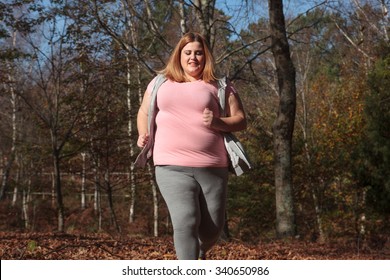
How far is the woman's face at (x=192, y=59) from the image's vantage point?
4.32 m

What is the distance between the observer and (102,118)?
17.9m

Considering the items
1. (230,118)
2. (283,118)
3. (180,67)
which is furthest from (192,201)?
(283,118)

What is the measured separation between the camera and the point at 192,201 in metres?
4.21

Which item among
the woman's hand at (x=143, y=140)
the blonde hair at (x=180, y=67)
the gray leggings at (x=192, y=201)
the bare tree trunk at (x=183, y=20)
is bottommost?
the gray leggings at (x=192, y=201)

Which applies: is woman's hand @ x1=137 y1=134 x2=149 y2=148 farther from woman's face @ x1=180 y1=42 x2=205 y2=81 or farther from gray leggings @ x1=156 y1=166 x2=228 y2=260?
woman's face @ x1=180 y1=42 x2=205 y2=81

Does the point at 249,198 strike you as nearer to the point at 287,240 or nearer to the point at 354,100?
the point at 354,100

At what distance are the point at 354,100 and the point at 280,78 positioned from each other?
15.0 metres

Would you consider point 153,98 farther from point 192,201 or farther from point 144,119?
point 192,201

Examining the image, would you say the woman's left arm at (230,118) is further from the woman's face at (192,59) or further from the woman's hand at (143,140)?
the woman's hand at (143,140)

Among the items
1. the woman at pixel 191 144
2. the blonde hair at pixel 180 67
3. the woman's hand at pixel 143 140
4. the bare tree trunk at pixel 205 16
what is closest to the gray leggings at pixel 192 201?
the woman at pixel 191 144

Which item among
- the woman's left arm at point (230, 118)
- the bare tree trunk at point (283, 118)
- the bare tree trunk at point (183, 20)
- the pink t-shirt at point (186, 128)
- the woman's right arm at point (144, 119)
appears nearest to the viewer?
the woman's left arm at point (230, 118)

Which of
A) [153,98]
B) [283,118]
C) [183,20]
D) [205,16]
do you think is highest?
[205,16]

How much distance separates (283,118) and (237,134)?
938cm

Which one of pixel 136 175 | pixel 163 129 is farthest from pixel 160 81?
pixel 136 175
